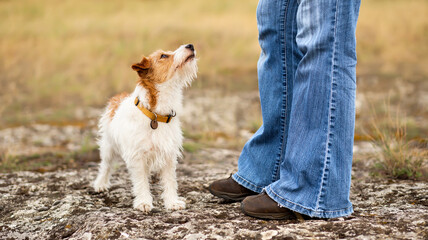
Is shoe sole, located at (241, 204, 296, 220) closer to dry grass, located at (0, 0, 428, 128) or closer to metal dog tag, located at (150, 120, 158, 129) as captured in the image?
metal dog tag, located at (150, 120, 158, 129)

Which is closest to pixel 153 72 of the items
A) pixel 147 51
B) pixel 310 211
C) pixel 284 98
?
pixel 284 98

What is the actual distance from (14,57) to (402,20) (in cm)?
1390

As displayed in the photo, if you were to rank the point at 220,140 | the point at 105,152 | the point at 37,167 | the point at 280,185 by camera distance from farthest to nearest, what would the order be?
the point at 220,140
the point at 37,167
the point at 105,152
the point at 280,185

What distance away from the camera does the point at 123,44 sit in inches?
510

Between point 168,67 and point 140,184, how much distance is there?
1033 mm

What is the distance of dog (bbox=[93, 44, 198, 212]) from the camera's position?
3188 mm

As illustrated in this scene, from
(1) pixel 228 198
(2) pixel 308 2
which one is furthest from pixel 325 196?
(2) pixel 308 2

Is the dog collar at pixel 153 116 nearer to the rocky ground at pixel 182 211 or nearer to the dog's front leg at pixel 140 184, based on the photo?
the dog's front leg at pixel 140 184

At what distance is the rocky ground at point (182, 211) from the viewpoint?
2.33 metres

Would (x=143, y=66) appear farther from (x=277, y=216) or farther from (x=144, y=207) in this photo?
(x=277, y=216)

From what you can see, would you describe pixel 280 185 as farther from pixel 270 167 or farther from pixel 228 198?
pixel 228 198

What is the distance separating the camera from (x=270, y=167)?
2.95 m

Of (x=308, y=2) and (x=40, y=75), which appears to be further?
(x=40, y=75)

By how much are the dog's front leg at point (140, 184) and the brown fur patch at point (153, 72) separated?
602 mm
